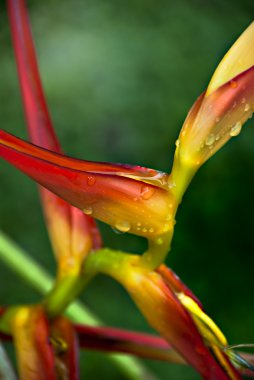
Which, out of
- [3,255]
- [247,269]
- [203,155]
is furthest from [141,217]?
[247,269]

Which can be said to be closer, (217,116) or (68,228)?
(217,116)

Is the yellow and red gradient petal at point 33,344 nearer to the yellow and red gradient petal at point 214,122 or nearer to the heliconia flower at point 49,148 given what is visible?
the heliconia flower at point 49,148

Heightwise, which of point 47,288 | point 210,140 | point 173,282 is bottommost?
point 47,288

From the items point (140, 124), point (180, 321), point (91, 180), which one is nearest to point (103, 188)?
point (91, 180)

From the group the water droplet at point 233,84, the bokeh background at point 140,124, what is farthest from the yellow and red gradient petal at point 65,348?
the bokeh background at point 140,124

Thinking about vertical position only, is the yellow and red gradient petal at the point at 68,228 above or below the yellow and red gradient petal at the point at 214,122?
below

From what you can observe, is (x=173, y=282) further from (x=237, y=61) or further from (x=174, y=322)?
(x=237, y=61)
